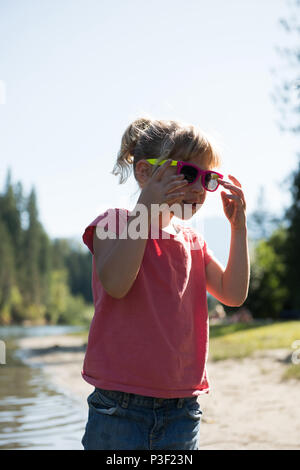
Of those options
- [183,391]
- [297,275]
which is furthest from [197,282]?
[297,275]

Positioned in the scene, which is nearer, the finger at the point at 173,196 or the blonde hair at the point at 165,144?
the finger at the point at 173,196

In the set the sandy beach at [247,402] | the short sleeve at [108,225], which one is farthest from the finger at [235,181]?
the sandy beach at [247,402]

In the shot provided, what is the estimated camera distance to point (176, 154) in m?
2.09

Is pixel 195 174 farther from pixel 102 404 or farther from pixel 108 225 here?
pixel 102 404

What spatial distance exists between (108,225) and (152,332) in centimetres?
41

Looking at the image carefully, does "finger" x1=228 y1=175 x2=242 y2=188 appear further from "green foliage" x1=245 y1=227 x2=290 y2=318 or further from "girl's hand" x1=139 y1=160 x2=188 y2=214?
"green foliage" x1=245 y1=227 x2=290 y2=318

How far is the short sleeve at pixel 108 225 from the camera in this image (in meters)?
2.01

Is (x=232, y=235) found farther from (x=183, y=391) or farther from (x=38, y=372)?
(x=38, y=372)

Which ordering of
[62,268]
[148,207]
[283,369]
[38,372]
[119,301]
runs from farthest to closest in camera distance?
[62,268]
[38,372]
[283,369]
[119,301]
[148,207]

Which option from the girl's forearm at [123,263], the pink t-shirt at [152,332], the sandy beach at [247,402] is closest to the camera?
the girl's forearm at [123,263]

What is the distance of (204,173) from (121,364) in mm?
736

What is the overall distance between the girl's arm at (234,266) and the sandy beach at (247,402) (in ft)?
7.18

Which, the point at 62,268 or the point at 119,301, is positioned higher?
the point at 119,301

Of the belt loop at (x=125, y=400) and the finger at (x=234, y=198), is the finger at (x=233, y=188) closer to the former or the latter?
the finger at (x=234, y=198)
